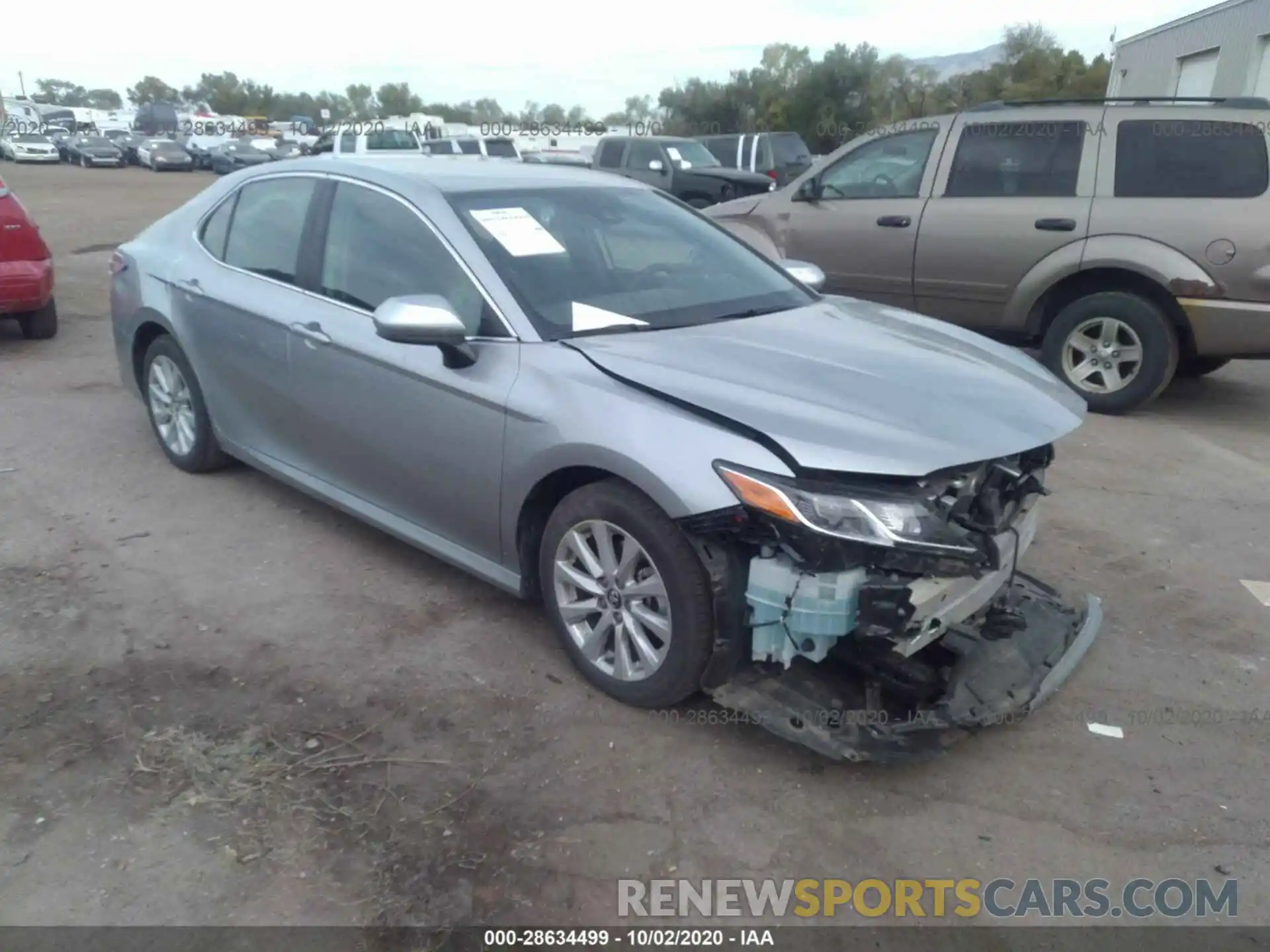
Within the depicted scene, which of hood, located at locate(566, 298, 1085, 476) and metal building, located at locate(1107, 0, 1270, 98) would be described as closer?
hood, located at locate(566, 298, 1085, 476)

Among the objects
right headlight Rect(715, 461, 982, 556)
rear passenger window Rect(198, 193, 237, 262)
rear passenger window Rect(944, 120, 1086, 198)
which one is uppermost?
rear passenger window Rect(944, 120, 1086, 198)

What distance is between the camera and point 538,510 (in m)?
3.61

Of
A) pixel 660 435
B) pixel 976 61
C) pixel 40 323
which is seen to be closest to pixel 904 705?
pixel 660 435

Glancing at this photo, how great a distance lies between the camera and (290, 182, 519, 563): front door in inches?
144

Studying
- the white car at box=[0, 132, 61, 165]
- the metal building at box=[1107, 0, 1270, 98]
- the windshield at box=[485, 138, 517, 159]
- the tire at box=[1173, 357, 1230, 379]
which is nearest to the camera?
the tire at box=[1173, 357, 1230, 379]

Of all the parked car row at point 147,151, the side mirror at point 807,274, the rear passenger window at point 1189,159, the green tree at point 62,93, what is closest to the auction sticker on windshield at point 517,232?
the side mirror at point 807,274

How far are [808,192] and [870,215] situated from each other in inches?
25.8

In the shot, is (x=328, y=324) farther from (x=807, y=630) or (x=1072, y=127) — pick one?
(x=1072, y=127)

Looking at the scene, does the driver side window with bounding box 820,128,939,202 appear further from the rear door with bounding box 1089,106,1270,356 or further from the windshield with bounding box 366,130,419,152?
the windshield with bounding box 366,130,419,152

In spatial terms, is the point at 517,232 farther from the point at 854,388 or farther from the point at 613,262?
the point at 854,388

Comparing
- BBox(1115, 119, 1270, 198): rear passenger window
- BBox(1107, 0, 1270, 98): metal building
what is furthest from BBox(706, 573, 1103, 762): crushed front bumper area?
BBox(1107, 0, 1270, 98): metal building

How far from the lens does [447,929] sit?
8.39 feet

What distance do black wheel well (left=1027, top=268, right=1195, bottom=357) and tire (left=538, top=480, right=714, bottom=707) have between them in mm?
4942

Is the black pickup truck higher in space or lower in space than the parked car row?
higher
